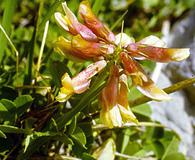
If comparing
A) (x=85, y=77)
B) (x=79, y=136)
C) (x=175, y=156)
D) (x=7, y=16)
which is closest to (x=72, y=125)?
(x=79, y=136)

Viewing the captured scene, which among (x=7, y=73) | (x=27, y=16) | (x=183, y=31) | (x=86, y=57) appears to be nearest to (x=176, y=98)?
(x=183, y=31)

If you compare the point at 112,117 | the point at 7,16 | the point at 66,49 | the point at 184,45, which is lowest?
the point at 112,117

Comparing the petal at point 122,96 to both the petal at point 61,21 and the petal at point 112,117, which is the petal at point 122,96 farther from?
the petal at point 61,21

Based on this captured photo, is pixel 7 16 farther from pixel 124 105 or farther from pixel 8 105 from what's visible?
pixel 124 105

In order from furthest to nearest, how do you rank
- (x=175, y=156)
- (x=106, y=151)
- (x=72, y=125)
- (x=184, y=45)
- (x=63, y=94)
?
(x=184, y=45) < (x=175, y=156) < (x=106, y=151) < (x=72, y=125) < (x=63, y=94)

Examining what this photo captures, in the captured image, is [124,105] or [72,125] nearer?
[124,105]

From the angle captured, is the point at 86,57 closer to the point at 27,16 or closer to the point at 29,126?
the point at 29,126
